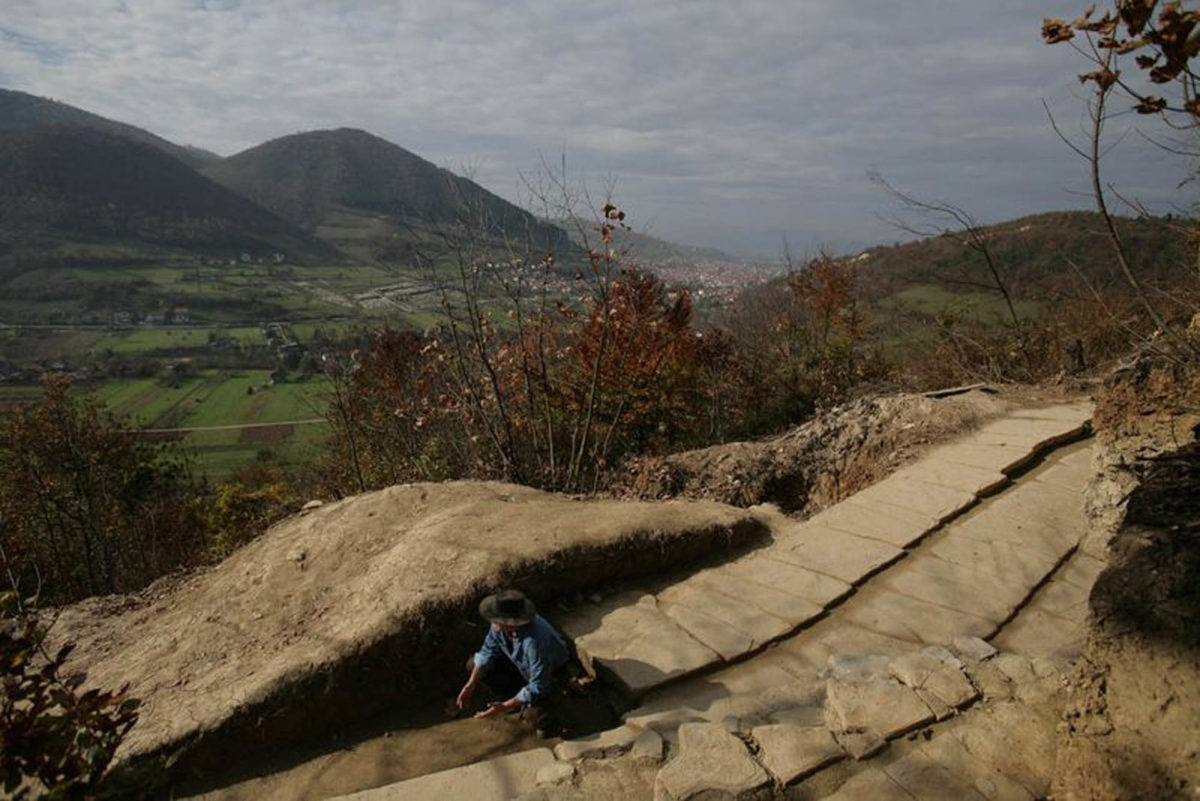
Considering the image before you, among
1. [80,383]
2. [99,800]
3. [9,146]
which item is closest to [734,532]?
[99,800]

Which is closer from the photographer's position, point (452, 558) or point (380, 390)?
point (452, 558)

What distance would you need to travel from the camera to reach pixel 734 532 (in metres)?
5.29

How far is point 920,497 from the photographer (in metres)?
5.64

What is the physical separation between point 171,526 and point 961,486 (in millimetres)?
17115

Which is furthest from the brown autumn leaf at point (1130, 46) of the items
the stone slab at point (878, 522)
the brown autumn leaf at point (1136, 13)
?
the stone slab at point (878, 522)

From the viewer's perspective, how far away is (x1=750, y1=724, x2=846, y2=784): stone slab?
2713 mm

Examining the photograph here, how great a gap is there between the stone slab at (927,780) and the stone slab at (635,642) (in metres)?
1.31

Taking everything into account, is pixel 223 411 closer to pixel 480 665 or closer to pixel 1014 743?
pixel 480 665

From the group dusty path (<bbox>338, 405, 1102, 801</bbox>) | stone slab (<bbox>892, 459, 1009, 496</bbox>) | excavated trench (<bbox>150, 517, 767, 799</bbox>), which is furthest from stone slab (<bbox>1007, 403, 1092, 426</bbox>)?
excavated trench (<bbox>150, 517, 767, 799</bbox>)

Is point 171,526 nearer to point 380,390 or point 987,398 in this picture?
point 380,390

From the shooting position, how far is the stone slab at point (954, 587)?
4.21 m

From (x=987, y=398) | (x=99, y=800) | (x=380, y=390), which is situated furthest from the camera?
(x=380, y=390)

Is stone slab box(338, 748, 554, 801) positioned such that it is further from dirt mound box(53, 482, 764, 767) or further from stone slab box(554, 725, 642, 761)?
dirt mound box(53, 482, 764, 767)

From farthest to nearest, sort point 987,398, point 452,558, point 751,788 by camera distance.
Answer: point 987,398, point 452,558, point 751,788
